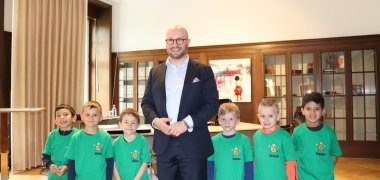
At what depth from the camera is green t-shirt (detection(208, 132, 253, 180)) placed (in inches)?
91.6

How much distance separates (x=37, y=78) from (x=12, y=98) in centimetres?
55

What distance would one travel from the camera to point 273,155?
7.51 feet

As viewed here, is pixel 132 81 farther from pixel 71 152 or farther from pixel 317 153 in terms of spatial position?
pixel 317 153

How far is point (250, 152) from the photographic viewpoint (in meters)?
2.36

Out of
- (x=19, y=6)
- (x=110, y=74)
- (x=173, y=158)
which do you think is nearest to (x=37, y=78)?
(x=19, y=6)

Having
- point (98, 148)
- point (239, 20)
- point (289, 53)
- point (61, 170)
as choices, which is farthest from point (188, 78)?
point (239, 20)

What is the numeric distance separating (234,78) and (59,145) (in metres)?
4.79

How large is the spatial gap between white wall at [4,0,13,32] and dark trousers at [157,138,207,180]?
4.37 metres

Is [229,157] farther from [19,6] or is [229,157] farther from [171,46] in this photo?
[19,6]

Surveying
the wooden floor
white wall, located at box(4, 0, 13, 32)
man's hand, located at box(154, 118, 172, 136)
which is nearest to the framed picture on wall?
the wooden floor

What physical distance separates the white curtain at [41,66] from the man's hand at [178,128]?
160 inches

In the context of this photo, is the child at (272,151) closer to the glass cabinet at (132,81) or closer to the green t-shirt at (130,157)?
the green t-shirt at (130,157)

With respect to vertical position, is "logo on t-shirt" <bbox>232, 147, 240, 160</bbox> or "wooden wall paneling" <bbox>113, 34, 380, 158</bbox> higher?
"wooden wall paneling" <bbox>113, 34, 380, 158</bbox>

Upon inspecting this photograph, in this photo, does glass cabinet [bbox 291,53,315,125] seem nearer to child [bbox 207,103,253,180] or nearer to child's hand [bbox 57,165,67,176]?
child [bbox 207,103,253,180]
